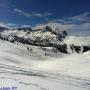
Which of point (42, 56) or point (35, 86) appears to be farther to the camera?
point (42, 56)

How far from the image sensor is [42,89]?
366 inches

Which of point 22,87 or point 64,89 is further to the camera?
point 64,89

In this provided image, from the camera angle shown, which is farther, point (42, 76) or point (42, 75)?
point (42, 75)

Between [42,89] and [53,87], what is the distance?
3.12 feet

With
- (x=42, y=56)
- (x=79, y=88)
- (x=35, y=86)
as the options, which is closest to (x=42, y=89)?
(x=35, y=86)

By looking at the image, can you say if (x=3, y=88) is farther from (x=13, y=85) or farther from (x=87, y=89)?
(x=87, y=89)

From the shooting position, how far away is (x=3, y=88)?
880 centimetres

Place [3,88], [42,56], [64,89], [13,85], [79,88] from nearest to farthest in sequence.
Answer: [3,88], [13,85], [64,89], [79,88], [42,56]

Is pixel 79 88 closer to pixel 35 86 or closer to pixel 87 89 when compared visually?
pixel 87 89

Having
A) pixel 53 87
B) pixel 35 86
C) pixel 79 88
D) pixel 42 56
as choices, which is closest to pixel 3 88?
pixel 35 86

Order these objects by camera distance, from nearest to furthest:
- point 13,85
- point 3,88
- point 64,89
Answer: point 3,88 → point 13,85 → point 64,89

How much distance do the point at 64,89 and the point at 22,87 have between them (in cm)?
205

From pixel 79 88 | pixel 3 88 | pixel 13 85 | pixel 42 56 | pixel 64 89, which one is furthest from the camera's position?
pixel 42 56

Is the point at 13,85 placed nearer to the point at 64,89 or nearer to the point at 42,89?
the point at 42,89
